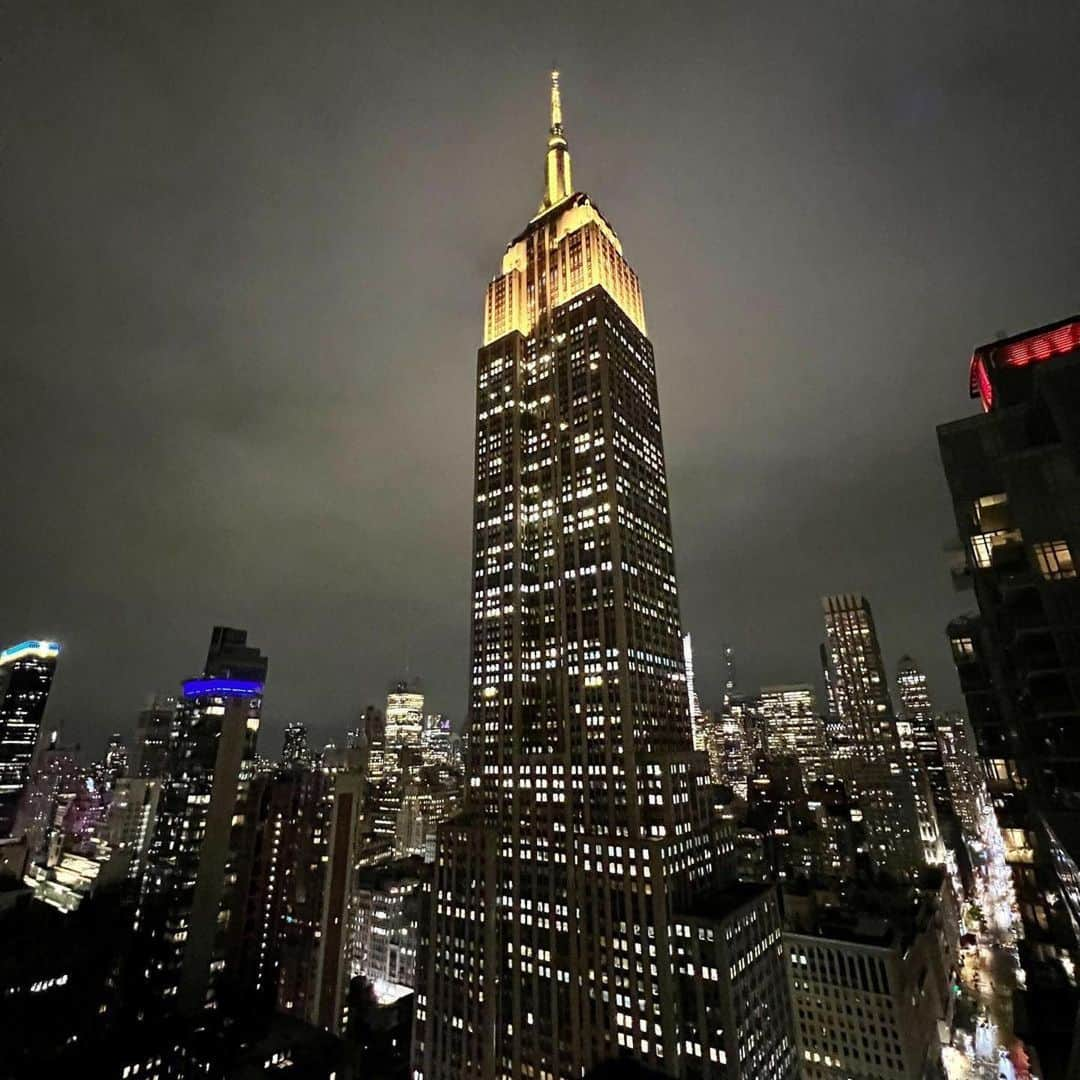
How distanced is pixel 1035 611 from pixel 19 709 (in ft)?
734

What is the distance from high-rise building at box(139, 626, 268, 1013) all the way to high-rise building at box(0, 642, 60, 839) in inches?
2956

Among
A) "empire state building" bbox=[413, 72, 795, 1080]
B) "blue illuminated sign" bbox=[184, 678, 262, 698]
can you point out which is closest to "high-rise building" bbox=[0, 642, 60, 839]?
"blue illuminated sign" bbox=[184, 678, 262, 698]

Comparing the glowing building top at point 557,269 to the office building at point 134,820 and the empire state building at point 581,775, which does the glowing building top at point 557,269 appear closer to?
the empire state building at point 581,775

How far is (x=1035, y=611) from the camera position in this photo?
977 inches

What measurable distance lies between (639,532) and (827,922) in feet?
248

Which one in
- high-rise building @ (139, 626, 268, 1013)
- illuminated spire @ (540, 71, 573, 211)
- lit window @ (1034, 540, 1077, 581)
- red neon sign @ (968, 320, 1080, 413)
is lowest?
high-rise building @ (139, 626, 268, 1013)

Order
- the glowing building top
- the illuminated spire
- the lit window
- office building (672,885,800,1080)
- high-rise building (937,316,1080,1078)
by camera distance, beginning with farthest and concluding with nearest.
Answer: the illuminated spire
the glowing building top
office building (672,885,800,1080)
high-rise building (937,316,1080,1078)
the lit window

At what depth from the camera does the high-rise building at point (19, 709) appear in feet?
A: 488

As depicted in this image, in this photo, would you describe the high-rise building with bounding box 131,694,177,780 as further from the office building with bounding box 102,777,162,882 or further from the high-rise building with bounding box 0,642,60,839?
the high-rise building with bounding box 0,642,60,839

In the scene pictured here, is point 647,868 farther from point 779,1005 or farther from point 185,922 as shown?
point 185,922

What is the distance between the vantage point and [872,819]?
171750 mm

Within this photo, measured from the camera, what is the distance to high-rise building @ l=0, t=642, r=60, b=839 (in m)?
149

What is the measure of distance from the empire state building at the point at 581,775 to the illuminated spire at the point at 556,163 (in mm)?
15256

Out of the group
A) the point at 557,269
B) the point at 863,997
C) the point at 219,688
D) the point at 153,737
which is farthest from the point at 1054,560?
the point at 153,737
